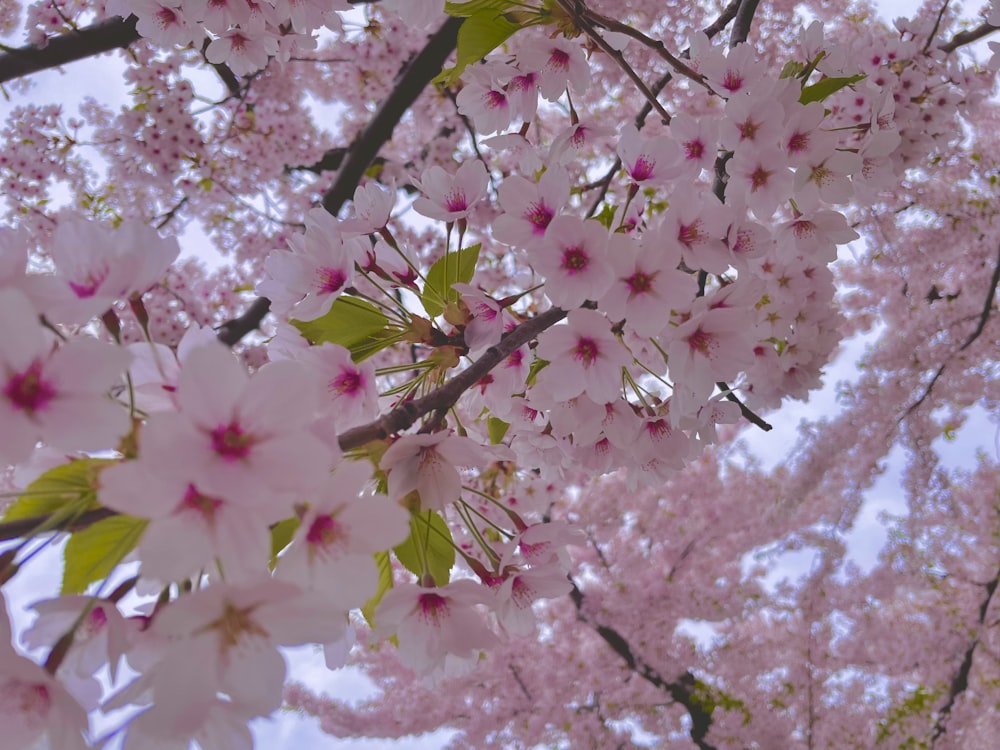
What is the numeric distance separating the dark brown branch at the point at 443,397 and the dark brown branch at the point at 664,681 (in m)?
3.86

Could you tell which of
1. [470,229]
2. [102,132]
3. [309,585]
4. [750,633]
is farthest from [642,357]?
[750,633]

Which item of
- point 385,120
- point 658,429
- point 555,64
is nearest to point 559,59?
point 555,64

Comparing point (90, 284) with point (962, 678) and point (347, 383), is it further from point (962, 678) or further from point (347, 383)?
point (962, 678)

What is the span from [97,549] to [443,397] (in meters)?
0.40

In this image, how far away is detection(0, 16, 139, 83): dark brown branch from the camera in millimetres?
2402

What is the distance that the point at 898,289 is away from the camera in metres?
4.20

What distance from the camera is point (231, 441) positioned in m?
0.51

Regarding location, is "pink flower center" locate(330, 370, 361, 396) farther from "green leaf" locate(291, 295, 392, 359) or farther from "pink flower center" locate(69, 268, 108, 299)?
"pink flower center" locate(69, 268, 108, 299)

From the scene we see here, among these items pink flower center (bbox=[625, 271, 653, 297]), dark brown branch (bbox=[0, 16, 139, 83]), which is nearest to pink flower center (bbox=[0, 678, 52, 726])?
pink flower center (bbox=[625, 271, 653, 297])

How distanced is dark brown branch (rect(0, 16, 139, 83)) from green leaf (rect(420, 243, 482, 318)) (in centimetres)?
219

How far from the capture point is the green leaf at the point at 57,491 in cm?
58

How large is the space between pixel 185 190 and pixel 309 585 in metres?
3.47

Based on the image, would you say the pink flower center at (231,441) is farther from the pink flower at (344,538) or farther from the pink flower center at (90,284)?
the pink flower center at (90,284)

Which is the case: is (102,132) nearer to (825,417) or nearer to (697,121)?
(697,121)
